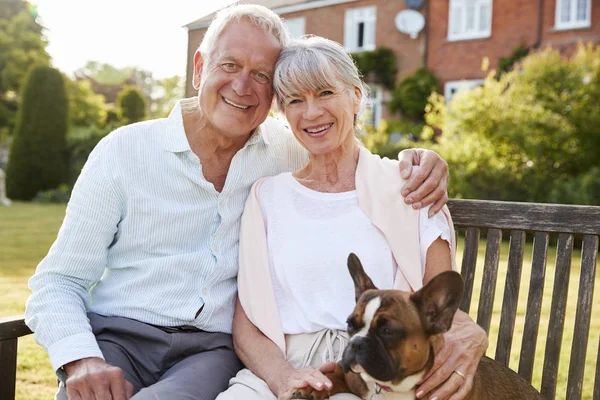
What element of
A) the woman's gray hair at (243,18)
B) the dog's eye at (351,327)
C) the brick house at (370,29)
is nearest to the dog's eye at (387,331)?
the dog's eye at (351,327)

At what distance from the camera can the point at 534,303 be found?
3311 mm

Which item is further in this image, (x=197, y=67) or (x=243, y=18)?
(x=197, y=67)

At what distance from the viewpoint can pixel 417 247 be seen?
2.99 metres

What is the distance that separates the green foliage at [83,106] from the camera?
112ft

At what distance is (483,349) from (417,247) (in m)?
0.50

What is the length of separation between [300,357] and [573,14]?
20782 millimetres

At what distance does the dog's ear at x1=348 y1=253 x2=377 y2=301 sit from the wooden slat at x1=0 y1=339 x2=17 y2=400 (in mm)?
1486

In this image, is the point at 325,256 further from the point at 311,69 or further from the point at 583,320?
the point at 583,320

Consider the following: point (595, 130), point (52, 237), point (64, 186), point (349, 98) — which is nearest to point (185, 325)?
point (349, 98)

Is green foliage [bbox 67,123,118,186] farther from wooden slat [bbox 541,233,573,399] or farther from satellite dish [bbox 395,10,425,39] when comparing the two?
wooden slat [bbox 541,233,573,399]

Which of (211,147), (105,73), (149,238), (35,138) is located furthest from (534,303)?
(105,73)

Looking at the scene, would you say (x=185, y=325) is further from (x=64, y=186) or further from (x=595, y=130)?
(x=64, y=186)

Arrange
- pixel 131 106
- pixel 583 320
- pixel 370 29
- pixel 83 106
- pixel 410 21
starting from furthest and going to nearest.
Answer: pixel 83 106 → pixel 131 106 → pixel 370 29 → pixel 410 21 → pixel 583 320

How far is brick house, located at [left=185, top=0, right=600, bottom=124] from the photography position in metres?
21.2
